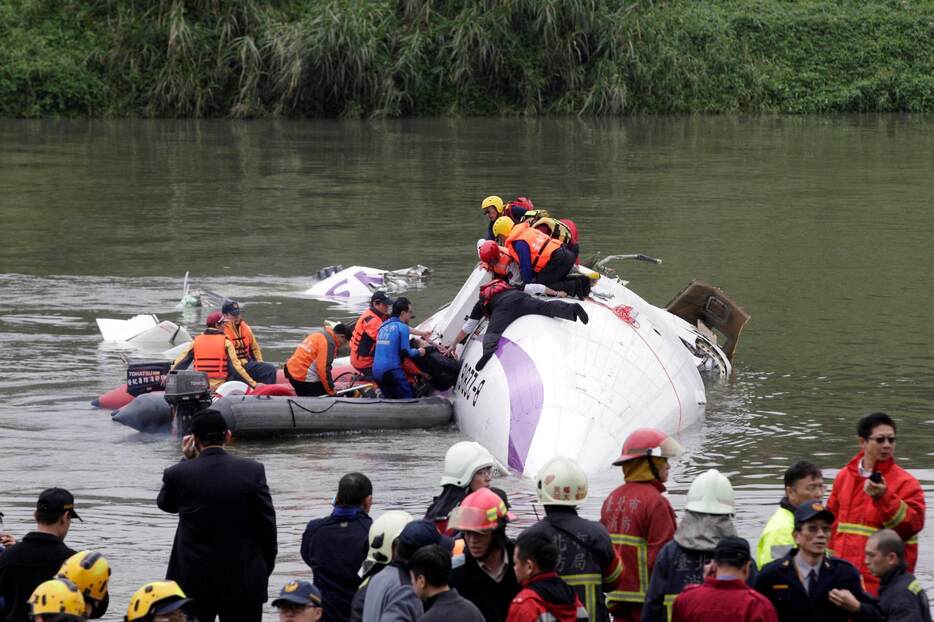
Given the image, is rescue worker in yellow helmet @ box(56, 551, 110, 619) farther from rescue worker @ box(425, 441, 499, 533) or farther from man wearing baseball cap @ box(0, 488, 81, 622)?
rescue worker @ box(425, 441, 499, 533)

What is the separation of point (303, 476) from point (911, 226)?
1915cm

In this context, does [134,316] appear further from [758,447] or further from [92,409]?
[758,447]

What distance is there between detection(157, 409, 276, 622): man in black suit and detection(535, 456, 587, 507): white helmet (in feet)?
4.85

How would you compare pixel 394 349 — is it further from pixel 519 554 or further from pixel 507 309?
pixel 519 554

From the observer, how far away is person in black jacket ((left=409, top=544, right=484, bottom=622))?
638 cm

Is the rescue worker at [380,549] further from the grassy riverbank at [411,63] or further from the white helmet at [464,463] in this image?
the grassy riverbank at [411,63]

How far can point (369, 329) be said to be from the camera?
1611cm

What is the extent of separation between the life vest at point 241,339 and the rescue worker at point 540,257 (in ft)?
10.5

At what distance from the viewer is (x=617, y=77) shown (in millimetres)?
49719

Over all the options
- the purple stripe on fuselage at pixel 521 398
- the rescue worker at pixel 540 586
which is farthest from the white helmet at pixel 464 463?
the purple stripe on fuselage at pixel 521 398

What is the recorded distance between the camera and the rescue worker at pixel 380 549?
7.11 metres

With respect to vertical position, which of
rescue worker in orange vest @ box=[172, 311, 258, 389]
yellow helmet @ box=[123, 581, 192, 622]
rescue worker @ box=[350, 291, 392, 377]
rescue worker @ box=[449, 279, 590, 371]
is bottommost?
rescue worker in orange vest @ box=[172, 311, 258, 389]

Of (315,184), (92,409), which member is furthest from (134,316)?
(315,184)

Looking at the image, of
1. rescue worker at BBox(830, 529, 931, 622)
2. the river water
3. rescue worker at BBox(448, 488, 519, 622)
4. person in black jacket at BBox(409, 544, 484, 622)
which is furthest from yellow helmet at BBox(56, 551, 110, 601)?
rescue worker at BBox(830, 529, 931, 622)
